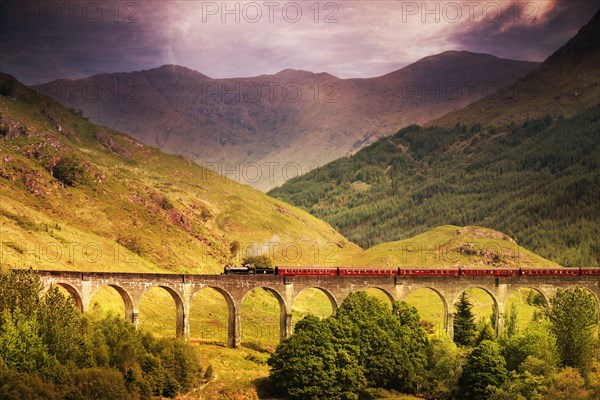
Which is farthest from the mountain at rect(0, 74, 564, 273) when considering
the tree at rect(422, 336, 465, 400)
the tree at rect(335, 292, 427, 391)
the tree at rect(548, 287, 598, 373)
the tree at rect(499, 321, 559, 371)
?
the tree at rect(548, 287, 598, 373)

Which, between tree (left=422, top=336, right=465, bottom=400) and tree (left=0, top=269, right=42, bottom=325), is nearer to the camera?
tree (left=0, top=269, right=42, bottom=325)

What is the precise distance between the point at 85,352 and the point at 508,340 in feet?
170

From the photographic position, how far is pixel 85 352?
248ft

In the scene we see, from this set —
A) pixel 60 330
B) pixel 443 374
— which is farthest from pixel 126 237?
pixel 443 374

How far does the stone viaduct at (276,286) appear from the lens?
312 ft

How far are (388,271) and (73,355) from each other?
159 ft

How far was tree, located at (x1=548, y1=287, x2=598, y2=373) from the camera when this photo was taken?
305ft

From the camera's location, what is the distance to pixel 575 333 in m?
93.6

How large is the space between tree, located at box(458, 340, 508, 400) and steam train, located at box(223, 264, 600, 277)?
19283mm

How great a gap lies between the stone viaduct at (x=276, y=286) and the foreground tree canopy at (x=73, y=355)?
10.1 metres

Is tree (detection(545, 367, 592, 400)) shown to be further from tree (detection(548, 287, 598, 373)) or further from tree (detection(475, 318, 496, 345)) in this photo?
tree (detection(475, 318, 496, 345))

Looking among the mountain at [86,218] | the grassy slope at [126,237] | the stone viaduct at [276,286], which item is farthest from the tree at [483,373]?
the mountain at [86,218]

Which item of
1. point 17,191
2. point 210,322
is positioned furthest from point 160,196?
point 210,322

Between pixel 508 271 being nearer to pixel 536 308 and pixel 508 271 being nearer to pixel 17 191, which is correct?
pixel 536 308
